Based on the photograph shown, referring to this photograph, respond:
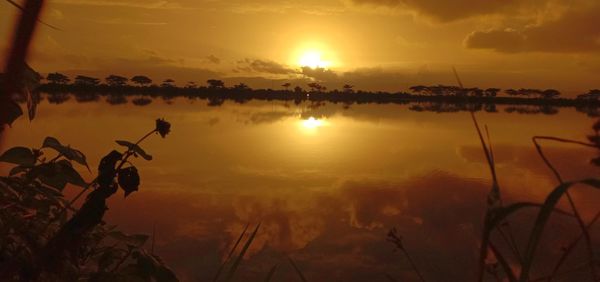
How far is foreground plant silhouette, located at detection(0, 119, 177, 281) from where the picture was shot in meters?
1.14

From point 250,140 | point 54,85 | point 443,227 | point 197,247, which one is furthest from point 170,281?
point 54,85

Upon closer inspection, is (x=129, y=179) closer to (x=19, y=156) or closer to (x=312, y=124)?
(x=19, y=156)

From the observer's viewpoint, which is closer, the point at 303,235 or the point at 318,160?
the point at 303,235

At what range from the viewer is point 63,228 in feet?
3.63

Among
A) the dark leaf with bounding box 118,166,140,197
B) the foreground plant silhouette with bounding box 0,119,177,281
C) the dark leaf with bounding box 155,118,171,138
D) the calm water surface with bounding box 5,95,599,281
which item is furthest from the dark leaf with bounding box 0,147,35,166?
the calm water surface with bounding box 5,95,599,281

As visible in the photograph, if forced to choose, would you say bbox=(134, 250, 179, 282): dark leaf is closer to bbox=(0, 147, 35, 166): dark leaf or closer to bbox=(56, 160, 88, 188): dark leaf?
bbox=(56, 160, 88, 188): dark leaf

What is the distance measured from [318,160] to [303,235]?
744cm

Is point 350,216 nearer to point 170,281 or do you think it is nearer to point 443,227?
point 443,227

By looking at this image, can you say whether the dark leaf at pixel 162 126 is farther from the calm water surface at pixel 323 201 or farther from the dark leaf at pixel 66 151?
the calm water surface at pixel 323 201

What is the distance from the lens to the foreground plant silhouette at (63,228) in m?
1.14

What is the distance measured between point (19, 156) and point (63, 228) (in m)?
0.46

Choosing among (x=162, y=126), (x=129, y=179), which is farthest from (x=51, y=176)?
(x=162, y=126)

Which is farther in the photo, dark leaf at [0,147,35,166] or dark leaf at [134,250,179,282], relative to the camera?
dark leaf at [0,147,35,166]

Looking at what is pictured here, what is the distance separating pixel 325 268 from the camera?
6.19 metres
